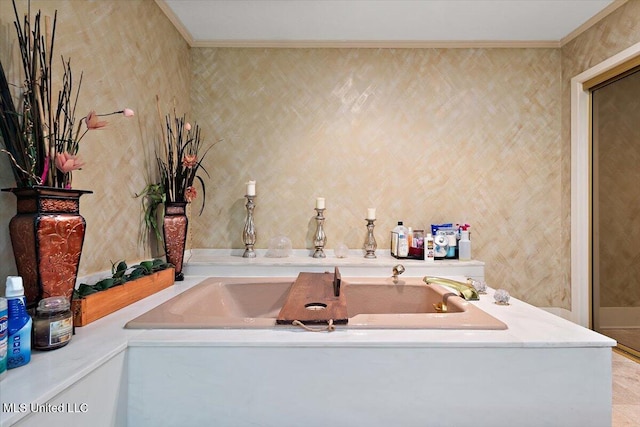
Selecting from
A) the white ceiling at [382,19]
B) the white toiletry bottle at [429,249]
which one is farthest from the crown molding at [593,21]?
the white toiletry bottle at [429,249]

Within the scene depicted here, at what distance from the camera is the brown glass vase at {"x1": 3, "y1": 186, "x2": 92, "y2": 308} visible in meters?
0.94

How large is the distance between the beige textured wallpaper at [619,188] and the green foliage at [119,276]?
275cm

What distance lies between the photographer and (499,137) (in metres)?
2.47

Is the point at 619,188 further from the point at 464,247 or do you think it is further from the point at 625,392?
the point at 625,392

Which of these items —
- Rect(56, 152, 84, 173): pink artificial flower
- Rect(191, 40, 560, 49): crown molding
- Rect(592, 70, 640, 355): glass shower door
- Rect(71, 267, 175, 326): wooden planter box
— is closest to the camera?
Rect(56, 152, 84, 173): pink artificial flower

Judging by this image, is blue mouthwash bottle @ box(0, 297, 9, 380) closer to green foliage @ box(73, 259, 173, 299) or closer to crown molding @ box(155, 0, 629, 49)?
green foliage @ box(73, 259, 173, 299)

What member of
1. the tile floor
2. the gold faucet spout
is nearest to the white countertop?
the gold faucet spout

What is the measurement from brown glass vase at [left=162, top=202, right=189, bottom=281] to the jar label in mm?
907

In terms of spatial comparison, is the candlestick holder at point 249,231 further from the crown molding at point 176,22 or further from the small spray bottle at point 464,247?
the small spray bottle at point 464,247

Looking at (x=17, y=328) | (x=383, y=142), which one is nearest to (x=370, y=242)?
(x=383, y=142)

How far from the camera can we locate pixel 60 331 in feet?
2.96

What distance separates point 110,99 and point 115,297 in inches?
35.0

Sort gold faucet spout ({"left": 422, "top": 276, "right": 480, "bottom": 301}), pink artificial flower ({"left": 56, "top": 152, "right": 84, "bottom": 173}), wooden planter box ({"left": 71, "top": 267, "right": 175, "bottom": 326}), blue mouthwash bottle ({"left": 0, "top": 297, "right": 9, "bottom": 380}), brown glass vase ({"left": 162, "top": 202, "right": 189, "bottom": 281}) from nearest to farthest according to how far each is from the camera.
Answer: blue mouthwash bottle ({"left": 0, "top": 297, "right": 9, "bottom": 380})
pink artificial flower ({"left": 56, "top": 152, "right": 84, "bottom": 173})
wooden planter box ({"left": 71, "top": 267, "right": 175, "bottom": 326})
gold faucet spout ({"left": 422, "top": 276, "right": 480, "bottom": 301})
brown glass vase ({"left": 162, "top": 202, "right": 189, "bottom": 281})

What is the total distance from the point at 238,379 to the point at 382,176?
1784 millimetres
